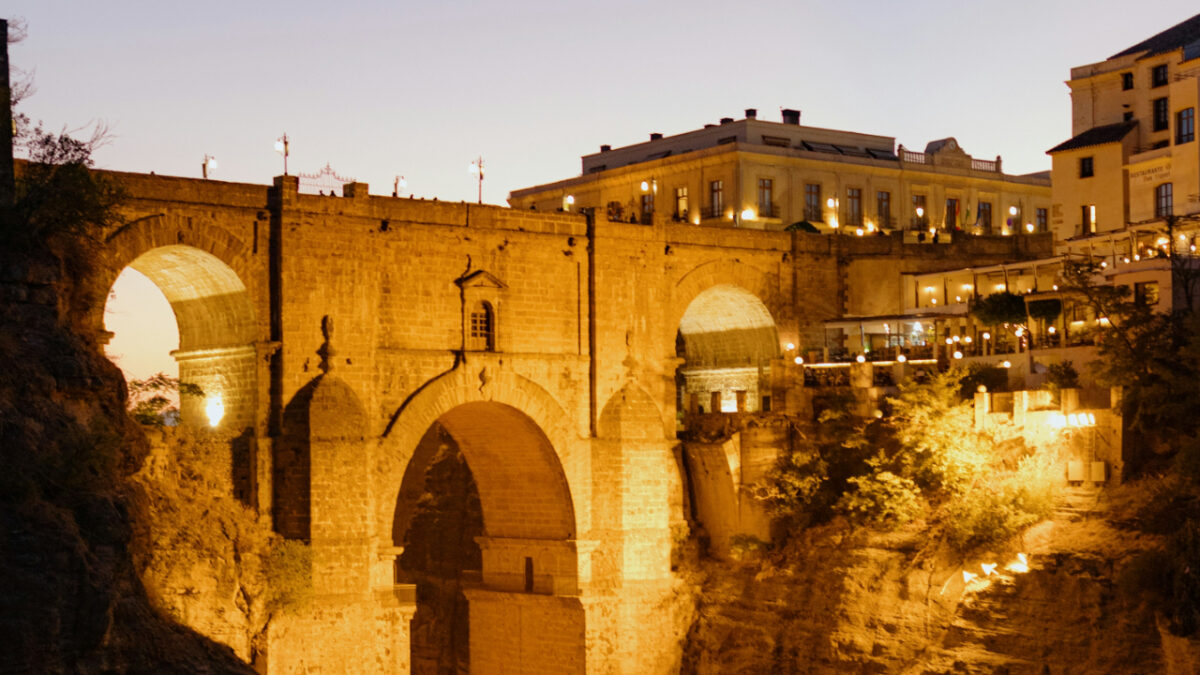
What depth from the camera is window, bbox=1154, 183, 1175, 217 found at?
53938mm

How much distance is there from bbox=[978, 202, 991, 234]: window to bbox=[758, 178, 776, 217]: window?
10.2 meters

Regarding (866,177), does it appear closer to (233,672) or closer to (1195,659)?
(1195,659)

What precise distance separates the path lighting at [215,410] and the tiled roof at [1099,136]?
30.3m

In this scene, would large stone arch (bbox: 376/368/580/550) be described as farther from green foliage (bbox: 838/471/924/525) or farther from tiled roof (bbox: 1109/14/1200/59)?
tiled roof (bbox: 1109/14/1200/59)

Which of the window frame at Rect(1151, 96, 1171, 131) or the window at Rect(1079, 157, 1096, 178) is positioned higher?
the window frame at Rect(1151, 96, 1171, 131)

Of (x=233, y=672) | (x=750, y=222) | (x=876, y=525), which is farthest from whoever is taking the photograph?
(x=750, y=222)

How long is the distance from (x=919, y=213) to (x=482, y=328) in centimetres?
2862

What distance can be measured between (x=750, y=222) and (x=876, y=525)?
2238 cm

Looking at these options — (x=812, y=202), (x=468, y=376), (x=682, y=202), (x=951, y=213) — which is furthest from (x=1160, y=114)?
(x=468, y=376)

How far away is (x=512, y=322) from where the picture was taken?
4334 centimetres

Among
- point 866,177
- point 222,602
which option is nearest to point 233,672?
point 222,602

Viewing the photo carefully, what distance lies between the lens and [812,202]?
65.9 meters

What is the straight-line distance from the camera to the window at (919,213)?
67.9 m

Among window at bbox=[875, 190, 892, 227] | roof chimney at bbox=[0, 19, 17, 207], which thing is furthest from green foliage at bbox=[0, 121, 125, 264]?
window at bbox=[875, 190, 892, 227]
